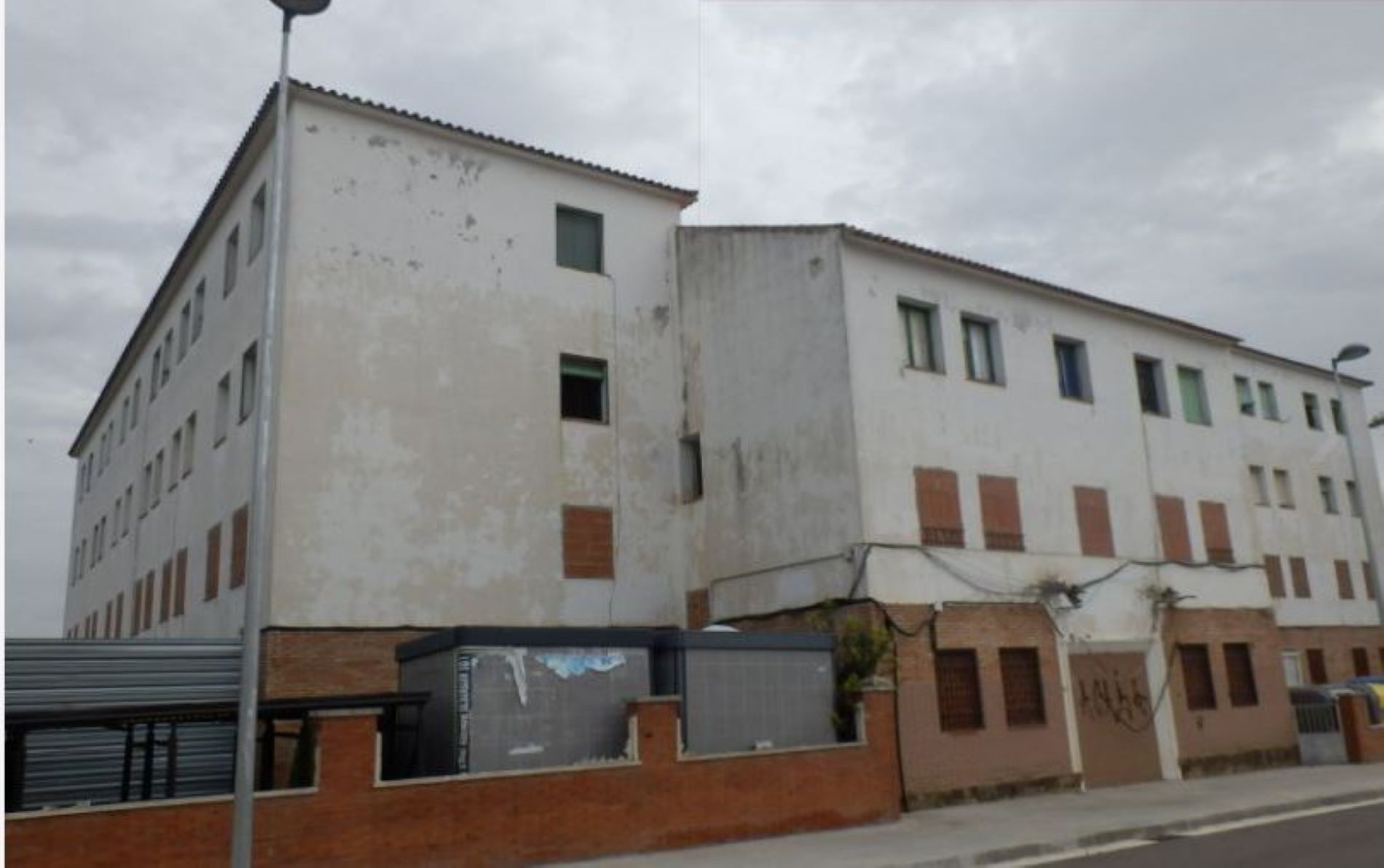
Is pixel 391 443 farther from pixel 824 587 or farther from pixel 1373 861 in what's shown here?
pixel 1373 861

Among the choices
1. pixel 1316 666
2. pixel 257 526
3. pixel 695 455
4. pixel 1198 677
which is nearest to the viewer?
pixel 257 526

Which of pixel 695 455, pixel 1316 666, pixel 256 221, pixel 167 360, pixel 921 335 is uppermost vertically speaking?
pixel 256 221

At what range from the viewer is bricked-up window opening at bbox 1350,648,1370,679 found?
34.9 meters

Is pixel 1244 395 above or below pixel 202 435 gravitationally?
above

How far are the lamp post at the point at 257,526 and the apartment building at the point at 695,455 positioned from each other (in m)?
8.17

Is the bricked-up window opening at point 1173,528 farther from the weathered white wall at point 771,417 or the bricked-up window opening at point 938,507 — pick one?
the weathered white wall at point 771,417

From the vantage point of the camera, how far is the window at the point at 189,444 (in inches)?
909

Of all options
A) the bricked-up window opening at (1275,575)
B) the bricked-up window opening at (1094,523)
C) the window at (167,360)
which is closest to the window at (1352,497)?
the bricked-up window opening at (1275,575)

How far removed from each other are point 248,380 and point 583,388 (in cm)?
621

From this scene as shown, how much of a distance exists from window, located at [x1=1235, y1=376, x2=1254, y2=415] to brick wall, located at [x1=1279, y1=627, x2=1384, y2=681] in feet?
22.4

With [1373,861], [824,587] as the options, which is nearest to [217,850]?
[824,587]

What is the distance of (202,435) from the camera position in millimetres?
22016

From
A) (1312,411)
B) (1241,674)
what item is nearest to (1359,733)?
(1241,674)

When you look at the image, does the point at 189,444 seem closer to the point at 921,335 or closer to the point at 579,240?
the point at 579,240
